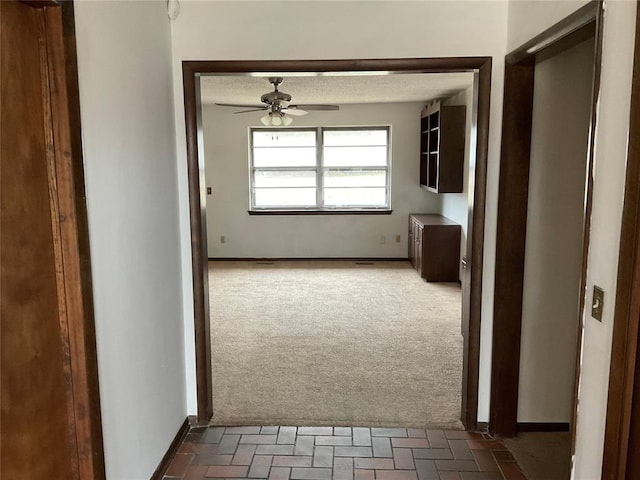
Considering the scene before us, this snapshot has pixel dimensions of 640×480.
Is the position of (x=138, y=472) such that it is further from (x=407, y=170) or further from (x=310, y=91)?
(x=407, y=170)

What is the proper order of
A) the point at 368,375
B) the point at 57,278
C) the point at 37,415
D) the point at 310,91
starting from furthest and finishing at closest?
the point at 310,91
the point at 368,375
the point at 57,278
the point at 37,415

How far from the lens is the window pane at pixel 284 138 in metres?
7.54

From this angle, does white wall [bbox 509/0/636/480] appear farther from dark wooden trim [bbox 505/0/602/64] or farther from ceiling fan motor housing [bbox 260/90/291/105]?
ceiling fan motor housing [bbox 260/90/291/105]

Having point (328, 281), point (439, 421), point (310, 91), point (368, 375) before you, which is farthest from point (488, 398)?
point (310, 91)

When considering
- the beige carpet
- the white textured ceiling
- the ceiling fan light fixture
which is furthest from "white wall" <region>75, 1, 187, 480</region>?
the ceiling fan light fixture

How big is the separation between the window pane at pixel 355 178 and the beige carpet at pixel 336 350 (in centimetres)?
161

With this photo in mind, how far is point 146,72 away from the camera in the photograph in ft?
7.25

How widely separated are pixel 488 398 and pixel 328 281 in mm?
3653

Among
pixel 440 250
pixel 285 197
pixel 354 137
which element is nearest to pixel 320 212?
pixel 285 197

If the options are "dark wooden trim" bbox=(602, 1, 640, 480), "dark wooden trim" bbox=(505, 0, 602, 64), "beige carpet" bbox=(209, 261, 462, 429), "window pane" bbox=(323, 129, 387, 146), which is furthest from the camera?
"window pane" bbox=(323, 129, 387, 146)

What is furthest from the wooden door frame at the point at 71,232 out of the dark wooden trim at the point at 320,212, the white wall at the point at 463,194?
the dark wooden trim at the point at 320,212

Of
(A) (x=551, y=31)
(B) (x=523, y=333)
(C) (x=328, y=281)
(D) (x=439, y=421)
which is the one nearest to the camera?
(A) (x=551, y=31)

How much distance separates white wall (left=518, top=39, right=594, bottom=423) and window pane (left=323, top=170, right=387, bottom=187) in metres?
4.98

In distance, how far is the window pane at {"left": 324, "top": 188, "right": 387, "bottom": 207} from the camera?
7.62m
